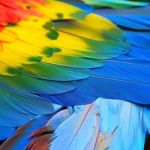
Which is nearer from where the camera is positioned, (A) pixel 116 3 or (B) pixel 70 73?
(B) pixel 70 73

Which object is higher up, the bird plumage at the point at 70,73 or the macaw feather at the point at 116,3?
the macaw feather at the point at 116,3

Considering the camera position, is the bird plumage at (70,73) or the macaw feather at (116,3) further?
the macaw feather at (116,3)

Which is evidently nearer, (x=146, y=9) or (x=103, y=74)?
(x=103, y=74)

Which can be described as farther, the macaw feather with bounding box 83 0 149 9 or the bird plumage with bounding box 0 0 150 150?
the macaw feather with bounding box 83 0 149 9

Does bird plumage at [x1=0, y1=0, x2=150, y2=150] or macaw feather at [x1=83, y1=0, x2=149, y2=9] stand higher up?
macaw feather at [x1=83, y1=0, x2=149, y2=9]

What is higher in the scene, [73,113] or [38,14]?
[38,14]

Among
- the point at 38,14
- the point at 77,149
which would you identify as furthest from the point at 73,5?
the point at 77,149

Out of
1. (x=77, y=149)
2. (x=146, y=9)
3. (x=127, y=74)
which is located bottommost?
(x=77, y=149)

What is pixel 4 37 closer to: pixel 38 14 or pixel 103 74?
pixel 38 14

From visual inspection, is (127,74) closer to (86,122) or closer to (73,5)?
(86,122)

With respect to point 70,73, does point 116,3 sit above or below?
above
